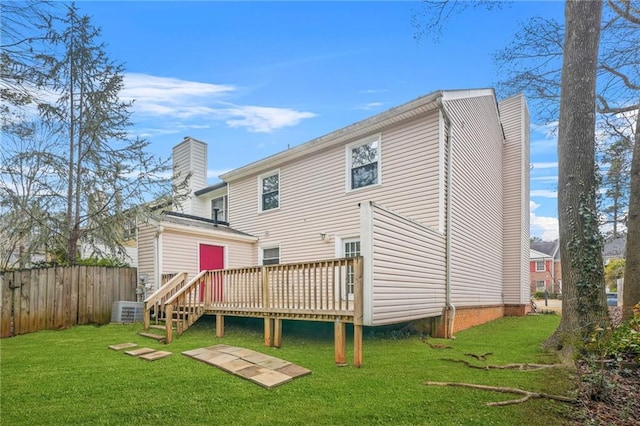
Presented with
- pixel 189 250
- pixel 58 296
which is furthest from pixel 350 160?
pixel 58 296

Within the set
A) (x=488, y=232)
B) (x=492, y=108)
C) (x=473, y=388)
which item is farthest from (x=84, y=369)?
(x=492, y=108)

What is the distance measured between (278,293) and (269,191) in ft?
19.2

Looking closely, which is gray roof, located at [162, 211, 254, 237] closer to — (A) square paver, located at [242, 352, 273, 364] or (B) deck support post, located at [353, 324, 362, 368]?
(A) square paver, located at [242, 352, 273, 364]

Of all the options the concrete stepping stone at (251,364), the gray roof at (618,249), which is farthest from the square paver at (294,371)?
the gray roof at (618,249)

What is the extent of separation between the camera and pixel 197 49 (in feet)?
27.3

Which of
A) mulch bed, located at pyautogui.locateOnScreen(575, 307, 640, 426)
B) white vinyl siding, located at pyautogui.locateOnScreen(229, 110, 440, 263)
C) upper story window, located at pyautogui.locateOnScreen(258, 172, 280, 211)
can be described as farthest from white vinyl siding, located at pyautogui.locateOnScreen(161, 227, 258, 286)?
mulch bed, located at pyautogui.locateOnScreen(575, 307, 640, 426)

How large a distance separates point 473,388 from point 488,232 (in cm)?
824

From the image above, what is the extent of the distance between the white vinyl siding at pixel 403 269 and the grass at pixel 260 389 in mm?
757

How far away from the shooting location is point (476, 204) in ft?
32.7

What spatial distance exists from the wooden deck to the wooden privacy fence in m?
1.64

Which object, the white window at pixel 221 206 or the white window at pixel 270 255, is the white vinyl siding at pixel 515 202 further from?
the white window at pixel 221 206

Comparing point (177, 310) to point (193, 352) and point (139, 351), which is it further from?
point (193, 352)

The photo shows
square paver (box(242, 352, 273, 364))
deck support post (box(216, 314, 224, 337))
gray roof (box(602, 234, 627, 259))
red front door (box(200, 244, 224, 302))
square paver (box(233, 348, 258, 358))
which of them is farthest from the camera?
red front door (box(200, 244, 224, 302))

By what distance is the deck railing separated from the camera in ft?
17.6
